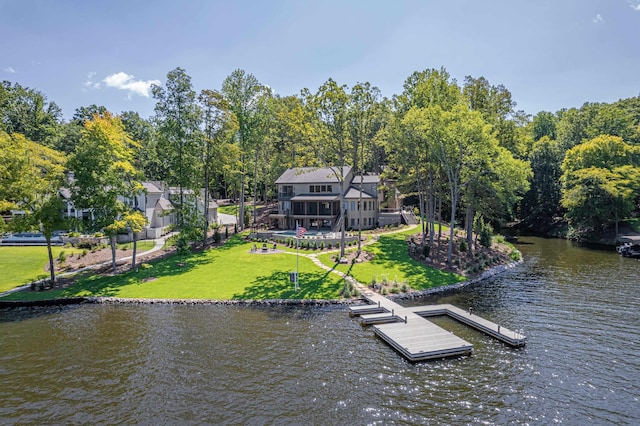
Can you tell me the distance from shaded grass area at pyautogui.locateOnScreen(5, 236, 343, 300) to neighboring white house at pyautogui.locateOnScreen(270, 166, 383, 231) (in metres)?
15.6

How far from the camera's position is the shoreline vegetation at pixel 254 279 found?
88.2ft

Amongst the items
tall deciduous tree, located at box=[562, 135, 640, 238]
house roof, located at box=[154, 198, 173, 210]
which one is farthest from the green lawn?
tall deciduous tree, located at box=[562, 135, 640, 238]

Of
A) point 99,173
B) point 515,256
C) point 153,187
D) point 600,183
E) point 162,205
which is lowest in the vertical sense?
point 515,256

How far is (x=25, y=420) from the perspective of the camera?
13164 mm

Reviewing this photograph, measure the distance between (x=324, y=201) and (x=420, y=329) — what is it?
105 ft

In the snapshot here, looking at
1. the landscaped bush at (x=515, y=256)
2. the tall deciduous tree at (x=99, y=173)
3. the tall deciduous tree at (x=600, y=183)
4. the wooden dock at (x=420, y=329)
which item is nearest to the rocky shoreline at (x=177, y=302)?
the wooden dock at (x=420, y=329)

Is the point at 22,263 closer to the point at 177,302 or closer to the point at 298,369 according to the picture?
the point at 177,302

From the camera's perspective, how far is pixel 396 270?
32875 mm

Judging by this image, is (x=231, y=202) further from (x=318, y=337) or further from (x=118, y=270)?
(x=318, y=337)

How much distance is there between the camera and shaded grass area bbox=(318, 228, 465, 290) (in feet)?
100

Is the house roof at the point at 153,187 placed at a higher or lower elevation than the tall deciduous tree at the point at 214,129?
lower

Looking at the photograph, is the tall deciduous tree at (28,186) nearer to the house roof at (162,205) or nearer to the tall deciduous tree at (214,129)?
the tall deciduous tree at (214,129)

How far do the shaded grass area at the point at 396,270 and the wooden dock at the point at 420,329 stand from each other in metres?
4.79

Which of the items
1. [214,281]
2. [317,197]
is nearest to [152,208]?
[317,197]
